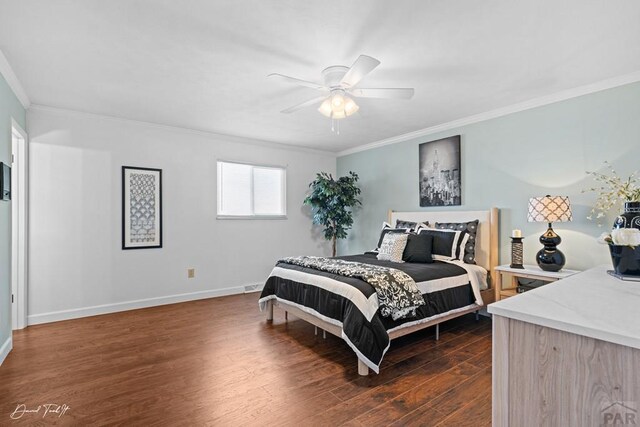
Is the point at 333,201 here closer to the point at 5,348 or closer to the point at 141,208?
the point at 141,208

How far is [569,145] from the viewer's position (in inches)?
128

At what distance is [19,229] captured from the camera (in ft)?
11.3

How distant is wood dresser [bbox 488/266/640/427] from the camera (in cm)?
88

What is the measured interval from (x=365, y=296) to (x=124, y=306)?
3.30m

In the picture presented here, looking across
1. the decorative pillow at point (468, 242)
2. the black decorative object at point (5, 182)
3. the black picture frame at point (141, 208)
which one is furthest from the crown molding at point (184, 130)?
the decorative pillow at point (468, 242)

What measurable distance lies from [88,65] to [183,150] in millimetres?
1965

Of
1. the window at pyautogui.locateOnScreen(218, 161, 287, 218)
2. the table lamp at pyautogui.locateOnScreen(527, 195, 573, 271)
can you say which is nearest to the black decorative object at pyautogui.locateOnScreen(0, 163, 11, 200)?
the window at pyautogui.locateOnScreen(218, 161, 287, 218)

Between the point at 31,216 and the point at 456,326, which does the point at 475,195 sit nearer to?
the point at 456,326

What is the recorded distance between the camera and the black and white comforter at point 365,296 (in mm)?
2443

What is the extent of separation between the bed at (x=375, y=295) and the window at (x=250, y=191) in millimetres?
1770

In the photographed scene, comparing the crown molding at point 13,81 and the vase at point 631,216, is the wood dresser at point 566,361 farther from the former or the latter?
the crown molding at point 13,81

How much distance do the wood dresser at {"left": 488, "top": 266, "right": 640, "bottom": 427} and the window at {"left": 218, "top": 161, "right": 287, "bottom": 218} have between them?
4413 mm

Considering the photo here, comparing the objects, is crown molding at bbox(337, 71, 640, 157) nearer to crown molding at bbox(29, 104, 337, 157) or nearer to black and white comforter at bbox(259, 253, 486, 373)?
crown molding at bbox(29, 104, 337, 157)

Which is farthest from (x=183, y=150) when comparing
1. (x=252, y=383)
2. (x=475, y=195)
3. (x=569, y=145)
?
(x=569, y=145)
